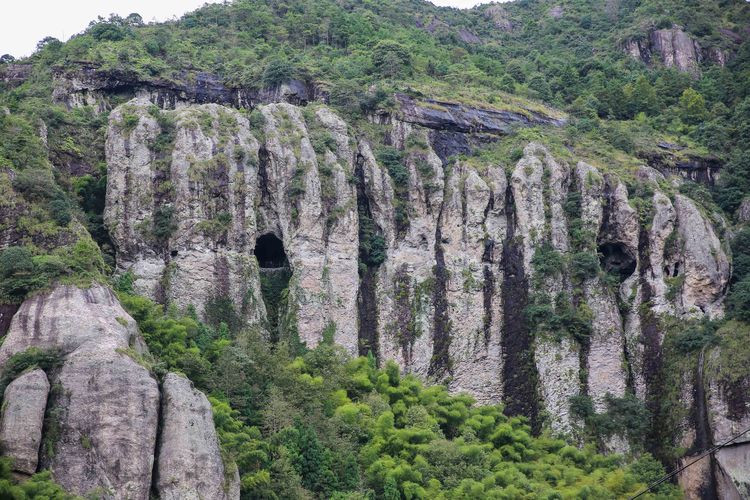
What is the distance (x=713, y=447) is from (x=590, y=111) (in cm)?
2314

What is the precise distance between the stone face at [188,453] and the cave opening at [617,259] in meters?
22.5

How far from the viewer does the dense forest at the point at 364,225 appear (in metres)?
34.6

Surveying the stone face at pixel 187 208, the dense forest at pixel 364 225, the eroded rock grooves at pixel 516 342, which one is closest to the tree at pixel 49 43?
the dense forest at pixel 364 225

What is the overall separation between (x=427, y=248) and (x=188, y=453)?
62.9ft

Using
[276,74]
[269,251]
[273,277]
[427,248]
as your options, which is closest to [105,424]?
[273,277]

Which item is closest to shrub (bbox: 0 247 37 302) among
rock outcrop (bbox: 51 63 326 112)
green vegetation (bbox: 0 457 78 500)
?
→ green vegetation (bbox: 0 457 78 500)

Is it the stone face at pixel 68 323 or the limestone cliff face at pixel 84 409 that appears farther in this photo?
the stone face at pixel 68 323

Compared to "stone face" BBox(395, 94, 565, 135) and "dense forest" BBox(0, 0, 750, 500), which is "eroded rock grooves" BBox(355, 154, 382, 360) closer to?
"dense forest" BBox(0, 0, 750, 500)

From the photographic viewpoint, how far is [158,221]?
4172 centimetres

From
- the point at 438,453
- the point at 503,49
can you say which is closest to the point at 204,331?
the point at 438,453

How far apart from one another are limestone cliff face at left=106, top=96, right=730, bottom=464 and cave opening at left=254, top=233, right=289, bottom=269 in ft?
0.40

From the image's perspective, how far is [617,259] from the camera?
47656 mm

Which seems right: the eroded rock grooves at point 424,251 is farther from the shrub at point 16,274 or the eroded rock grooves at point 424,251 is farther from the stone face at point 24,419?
the stone face at point 24,419

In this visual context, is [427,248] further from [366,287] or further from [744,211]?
[744,211]
